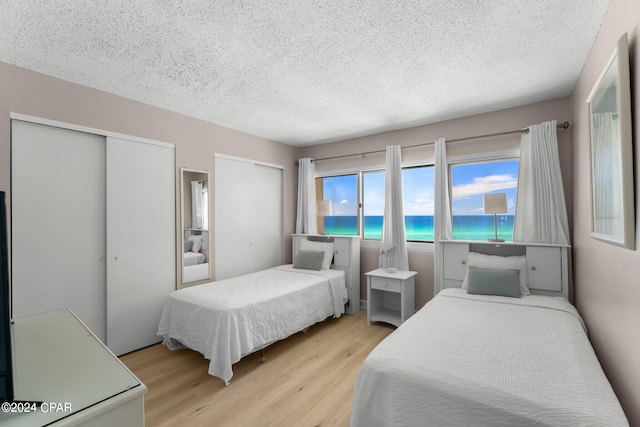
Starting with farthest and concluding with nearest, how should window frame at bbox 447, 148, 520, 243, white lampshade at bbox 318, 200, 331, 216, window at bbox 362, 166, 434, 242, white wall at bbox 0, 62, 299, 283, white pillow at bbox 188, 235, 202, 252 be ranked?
white lampshade at bbox 318, 200, 331, 216 < window at bbox 362, 166, 434, 242 < white pillow at bbox 188, 235, 202, 252 < window frame at bbox 447, 148, 520, 243 < white wall at bbox 0, 62, 299, 283

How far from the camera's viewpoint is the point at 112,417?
846 millimetres

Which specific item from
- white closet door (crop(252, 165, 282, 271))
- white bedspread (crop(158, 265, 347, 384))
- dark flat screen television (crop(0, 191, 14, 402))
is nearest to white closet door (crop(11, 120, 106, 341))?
white bedspread (crop(158, 265, 347, 384))

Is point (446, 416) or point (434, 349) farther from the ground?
point (434, 349)

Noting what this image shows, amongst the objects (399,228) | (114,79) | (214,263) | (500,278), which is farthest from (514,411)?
(114,79)

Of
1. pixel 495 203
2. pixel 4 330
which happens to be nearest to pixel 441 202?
pixel 495 203

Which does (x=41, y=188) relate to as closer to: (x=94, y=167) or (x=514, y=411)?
(x=94, y=167)

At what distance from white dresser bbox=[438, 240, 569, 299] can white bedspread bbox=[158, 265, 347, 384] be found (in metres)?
1.62

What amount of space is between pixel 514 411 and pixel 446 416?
0.27m

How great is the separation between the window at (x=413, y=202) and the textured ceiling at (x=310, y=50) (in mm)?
1020

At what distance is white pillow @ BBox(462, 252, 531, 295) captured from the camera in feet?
9.26

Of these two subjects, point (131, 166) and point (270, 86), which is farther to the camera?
point (131, 166)

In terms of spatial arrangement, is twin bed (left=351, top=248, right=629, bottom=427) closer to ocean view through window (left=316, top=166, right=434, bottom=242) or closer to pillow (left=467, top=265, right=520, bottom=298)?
pillow (left=467, top=265, right=520, bottom=298)

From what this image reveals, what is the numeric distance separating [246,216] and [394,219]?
2099 millimetres

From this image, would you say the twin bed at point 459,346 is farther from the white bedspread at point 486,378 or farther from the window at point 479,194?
the window at point 479,194
